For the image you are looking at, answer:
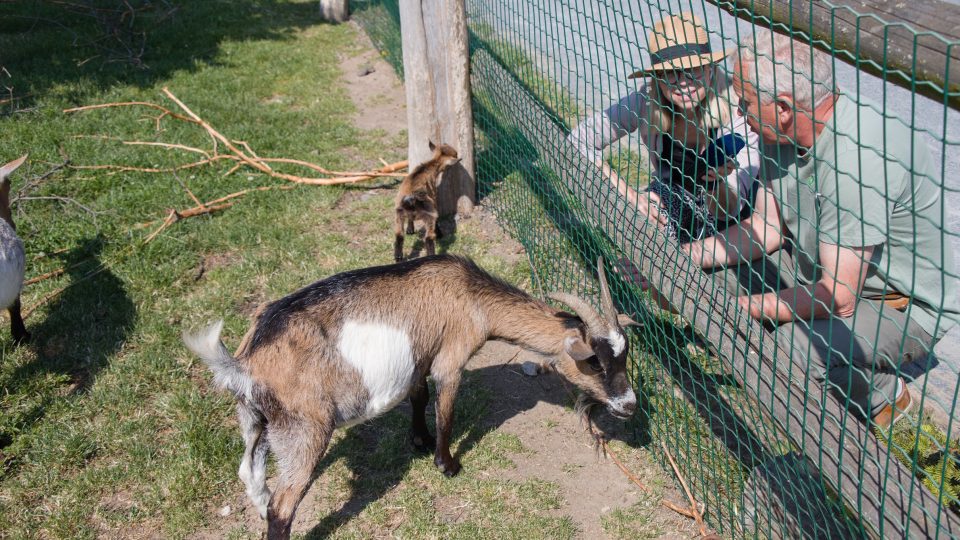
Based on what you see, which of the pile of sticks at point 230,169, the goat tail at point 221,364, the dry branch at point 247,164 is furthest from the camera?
the dry branch at point 247,164

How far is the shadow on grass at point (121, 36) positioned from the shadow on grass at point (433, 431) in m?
5.38

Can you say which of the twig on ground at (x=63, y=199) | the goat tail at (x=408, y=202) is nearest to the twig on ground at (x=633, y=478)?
the goat tail at (x=408, y=202)

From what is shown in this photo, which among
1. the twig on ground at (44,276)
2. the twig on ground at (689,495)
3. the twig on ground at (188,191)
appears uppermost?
the twig on ground at (44,276)

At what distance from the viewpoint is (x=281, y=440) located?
293cm

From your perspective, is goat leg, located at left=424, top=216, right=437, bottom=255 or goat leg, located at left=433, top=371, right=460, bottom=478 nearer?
goat leg, located at left=433, top=371, right=460, bottom=478

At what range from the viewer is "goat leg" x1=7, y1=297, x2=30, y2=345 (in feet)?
13.4

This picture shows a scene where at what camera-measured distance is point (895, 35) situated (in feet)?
5.48

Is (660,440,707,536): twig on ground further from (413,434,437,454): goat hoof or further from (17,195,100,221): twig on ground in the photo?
(17,195,100,221): twig on ground

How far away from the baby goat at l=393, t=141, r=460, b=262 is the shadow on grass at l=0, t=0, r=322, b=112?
4.11m

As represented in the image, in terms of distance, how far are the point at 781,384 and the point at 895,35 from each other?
124 cm

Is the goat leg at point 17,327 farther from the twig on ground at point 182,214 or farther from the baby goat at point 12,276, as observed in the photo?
the twig on ground at point 182,214

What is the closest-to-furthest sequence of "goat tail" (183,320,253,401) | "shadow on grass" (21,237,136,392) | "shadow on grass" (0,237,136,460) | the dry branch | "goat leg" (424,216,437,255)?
"goat tail" (183,320,253,401), "shadow on grass" (0,237,136,460), "shadow on grass" (21,237,136,392), "goat leg" (424,216,437,255), the dry branch

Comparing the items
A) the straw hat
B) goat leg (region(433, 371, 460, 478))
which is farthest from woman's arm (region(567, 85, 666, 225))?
goat leg (region(433, 371, 460, 478))

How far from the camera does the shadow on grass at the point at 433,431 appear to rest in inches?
133
